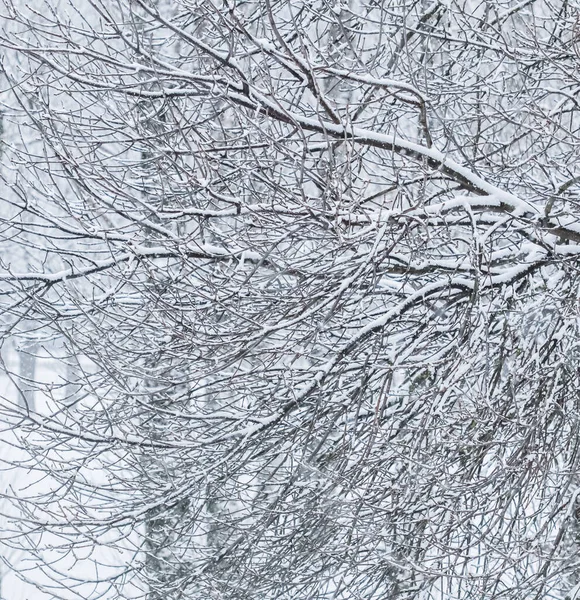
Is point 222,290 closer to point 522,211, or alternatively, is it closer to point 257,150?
point 257,150

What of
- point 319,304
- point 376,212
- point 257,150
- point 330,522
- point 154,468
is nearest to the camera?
point 376,212

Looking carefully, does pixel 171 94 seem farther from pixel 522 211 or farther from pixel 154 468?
pixel 154 468

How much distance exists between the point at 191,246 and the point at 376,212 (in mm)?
1026

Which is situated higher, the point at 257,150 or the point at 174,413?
the point at 257,150

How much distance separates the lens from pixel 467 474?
175 inches

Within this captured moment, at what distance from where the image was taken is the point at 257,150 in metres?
5.01

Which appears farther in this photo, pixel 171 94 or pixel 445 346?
pixel 445 346

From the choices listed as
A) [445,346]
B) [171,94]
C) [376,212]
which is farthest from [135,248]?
[445,346]

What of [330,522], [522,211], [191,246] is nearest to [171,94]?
[191,246]

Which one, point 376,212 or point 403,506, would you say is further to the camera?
point 403,506

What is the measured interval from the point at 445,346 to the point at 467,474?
70 cm

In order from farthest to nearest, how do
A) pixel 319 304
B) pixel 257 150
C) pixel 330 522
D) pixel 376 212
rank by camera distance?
pixel 257 150 → pixel 330 522 → pixel 319 304 → pixel 376 212

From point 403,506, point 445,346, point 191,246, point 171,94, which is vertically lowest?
point 403,506

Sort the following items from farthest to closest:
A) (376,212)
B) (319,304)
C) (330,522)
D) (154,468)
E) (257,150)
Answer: (154,468), (257,150), (330,522), (319,304), (376,212)
